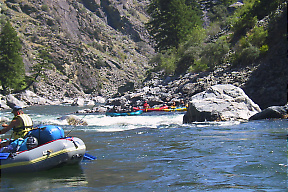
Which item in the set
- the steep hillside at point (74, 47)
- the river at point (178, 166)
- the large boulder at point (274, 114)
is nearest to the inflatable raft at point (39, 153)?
the river at point (178, 166)

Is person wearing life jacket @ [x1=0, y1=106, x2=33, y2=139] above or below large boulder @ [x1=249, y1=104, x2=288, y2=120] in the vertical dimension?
below

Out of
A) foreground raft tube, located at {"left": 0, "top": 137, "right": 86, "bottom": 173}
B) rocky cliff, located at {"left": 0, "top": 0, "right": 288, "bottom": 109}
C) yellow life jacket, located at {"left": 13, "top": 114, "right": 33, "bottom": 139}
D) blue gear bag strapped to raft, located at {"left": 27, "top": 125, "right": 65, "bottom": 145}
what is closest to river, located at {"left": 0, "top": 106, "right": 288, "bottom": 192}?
foreground raft tube, located at {"left": 0, "top": 137, "right": 86, "bottom": 173}

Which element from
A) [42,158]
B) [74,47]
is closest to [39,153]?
[42,158]

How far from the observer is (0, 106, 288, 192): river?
7570 millimetres

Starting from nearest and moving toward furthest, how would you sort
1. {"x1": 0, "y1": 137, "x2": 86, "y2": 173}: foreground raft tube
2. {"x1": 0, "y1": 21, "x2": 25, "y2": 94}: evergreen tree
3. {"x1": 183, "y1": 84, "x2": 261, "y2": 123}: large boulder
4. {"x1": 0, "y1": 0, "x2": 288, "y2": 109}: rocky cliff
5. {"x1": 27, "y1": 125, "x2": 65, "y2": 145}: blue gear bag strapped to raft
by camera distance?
{"x1": 0, "y1": 137, "x2": 86, "y2": 173}: foreground raft tube
{"x1": 27, "y1": 125, "x2": 65, "y2": 145}: blue gear bag strapped to raft
{"x1": 183, "y1": 84, "x2": 261, "y2": 123}: large boulder
{"x1": 0, "y1": 0, "x2": 288, "y2": 109}: rocky cliff
{"x1": 0, "y1": 21, "x2": 25, "y2": 94}: evergreen tree

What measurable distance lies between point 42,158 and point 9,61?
44880 mm

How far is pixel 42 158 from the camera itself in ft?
30.0

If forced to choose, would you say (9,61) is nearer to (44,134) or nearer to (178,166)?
(44,134)

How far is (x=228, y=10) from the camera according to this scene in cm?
6316

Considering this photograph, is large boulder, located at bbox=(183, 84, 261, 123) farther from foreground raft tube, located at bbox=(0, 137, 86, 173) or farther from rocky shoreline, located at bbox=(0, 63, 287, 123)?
foreground raft tube, located at bbox=(0, 137, 86, 173)

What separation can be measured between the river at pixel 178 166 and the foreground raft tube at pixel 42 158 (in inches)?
8.3

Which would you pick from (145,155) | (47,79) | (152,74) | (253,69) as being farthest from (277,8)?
(47,79)

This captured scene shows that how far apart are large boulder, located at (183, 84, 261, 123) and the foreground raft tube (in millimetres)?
11017

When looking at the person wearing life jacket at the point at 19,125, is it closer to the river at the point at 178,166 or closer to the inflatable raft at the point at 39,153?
the inflatable raft at the point at 39,153
